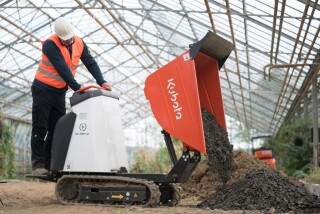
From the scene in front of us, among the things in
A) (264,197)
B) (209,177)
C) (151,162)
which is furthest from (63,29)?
(151,162)

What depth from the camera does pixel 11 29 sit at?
21172 millimetres

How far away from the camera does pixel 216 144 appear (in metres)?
7.04

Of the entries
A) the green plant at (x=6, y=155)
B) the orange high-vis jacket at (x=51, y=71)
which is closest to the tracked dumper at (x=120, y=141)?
the orange high-vis jacket at (x=51, y=71)

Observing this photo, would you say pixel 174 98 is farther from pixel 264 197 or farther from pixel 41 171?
pixel 41 171

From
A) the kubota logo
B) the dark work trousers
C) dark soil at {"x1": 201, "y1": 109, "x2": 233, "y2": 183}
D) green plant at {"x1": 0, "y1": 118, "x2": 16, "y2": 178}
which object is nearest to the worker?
the dark work trousers

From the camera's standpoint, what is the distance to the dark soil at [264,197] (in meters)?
6.13

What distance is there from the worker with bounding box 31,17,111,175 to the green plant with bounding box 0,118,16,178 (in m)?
11.0

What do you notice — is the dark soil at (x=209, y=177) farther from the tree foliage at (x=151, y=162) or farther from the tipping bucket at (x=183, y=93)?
the tree foliage at (x=151, y=162)

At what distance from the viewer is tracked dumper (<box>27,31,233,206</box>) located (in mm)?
6336

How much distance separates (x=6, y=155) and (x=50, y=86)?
39.4 feet

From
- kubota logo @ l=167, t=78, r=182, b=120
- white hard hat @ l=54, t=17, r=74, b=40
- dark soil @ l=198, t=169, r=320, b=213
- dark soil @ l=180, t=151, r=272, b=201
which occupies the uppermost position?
white hard hat @ l=54, t=17, r=74, b=40

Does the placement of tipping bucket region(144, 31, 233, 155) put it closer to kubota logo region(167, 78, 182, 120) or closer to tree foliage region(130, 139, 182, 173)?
kubota logo region(167, 78, 182, 120)

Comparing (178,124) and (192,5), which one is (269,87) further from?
(178,124)

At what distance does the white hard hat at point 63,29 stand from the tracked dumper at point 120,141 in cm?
78
